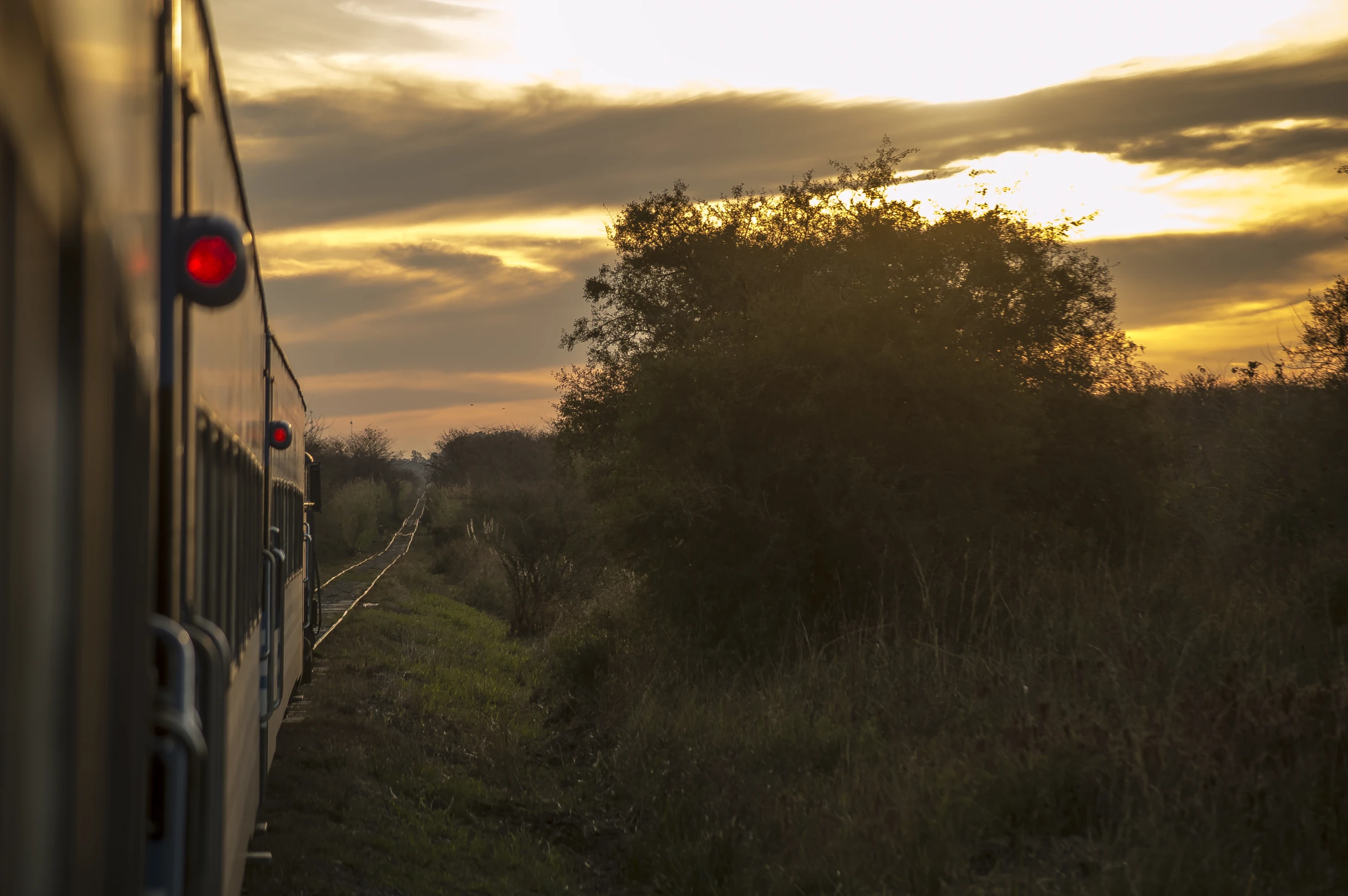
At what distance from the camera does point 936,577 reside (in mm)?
13000

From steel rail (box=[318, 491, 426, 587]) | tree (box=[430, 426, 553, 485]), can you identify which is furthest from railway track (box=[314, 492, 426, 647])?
tree (box=[430, 426, 553, 485])

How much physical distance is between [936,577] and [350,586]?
74.0 ft

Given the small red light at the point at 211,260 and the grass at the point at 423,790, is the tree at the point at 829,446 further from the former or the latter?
the small red light at the point at 211,260

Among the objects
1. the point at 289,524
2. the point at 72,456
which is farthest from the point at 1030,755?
the point at 289,524

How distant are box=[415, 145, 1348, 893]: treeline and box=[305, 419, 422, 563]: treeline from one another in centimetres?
600

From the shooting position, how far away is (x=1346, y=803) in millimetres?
5879

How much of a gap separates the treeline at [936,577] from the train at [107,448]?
4571mm

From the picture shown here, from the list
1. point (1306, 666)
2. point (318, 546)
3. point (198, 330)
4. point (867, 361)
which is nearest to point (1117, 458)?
point (867, 361)

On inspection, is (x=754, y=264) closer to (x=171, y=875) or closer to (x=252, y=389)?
(x=252, y=389)

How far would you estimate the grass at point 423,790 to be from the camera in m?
7.76

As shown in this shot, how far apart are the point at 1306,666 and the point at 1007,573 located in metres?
4.12

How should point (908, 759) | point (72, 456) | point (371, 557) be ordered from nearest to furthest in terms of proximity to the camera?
point (72, 456)
point (908, 759)
point (371, 557)

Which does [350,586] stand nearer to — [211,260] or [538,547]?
[538,547]

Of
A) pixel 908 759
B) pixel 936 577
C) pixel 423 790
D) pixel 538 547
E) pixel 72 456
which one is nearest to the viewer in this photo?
pixel 72 456
